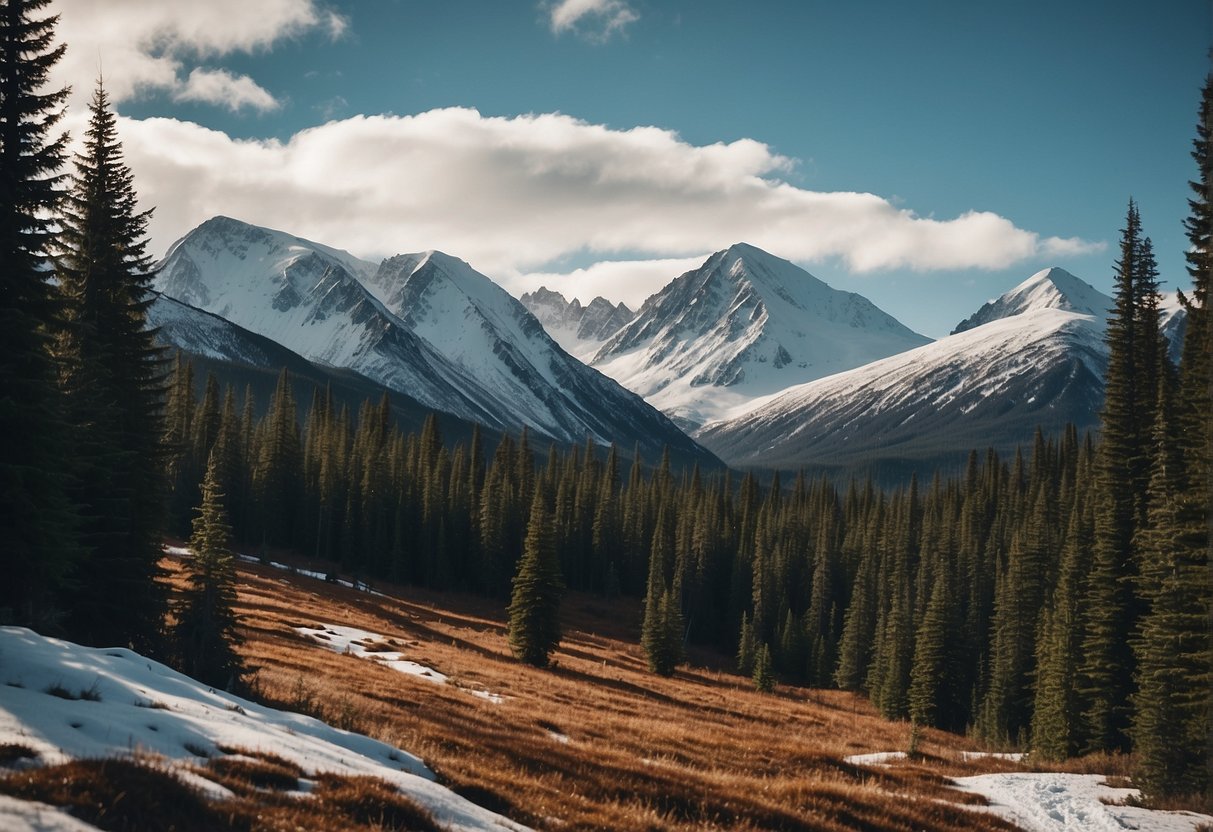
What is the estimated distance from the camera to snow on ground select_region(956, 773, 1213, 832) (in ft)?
63.7

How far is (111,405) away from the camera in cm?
2966

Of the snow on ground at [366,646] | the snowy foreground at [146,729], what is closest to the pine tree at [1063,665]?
the snow on ground at [366,646]

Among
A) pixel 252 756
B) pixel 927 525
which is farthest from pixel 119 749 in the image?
pixel 927 525

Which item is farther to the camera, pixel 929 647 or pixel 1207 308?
pixel 929 647

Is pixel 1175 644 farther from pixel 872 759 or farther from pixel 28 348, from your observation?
pixel 28 348

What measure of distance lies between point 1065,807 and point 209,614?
24312mm

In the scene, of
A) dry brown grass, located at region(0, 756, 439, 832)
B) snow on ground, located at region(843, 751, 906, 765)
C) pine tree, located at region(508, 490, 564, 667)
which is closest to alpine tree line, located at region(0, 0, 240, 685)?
dry brown grass, located at region(0, 756, 439, 832)

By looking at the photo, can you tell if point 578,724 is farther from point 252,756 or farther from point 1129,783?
point 252,756

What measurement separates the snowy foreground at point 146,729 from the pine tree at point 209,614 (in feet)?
25.2

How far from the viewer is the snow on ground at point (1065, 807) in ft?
63.7

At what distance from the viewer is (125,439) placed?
103 ft

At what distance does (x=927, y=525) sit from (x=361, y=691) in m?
83.4

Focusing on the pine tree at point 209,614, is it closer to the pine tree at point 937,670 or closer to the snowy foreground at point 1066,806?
the snowy foreground at point 1066,806

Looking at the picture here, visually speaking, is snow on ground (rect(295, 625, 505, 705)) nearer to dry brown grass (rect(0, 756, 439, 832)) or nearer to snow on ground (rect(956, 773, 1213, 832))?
snow on ground (rect(956, 773, 1213, 832))
